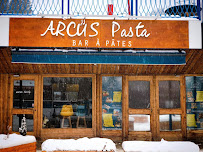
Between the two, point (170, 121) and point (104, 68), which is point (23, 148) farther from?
point (170, 121)

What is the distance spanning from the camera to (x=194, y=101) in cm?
863

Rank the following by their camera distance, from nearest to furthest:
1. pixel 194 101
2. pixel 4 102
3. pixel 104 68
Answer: pixel 104 68 < pixel 4 102 < pixel 194 101

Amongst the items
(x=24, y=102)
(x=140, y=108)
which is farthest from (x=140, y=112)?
(x=24, y=102)

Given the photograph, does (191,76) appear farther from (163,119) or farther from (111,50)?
(111,50)

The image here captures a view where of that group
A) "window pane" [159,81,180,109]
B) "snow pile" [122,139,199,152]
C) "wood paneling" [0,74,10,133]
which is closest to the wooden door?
"window pane" [159,81,180,109]

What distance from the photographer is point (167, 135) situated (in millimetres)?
8344

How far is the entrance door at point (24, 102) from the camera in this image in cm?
818

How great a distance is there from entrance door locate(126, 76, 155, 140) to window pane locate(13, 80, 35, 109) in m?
3.51

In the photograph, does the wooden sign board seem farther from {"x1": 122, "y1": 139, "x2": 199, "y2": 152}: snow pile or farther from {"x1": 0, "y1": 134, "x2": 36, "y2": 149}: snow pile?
{"x1": 122, "y1": 139, "x2": 199, "y2": 152}: snow pile

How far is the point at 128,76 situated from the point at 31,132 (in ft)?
13.1

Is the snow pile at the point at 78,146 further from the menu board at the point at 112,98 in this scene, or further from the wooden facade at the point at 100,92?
the menu board at the point at 112,98

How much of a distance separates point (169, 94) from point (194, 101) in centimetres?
103

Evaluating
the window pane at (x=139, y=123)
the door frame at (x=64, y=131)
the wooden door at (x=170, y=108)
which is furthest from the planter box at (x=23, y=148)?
the wooden door at (x=170, y=108)

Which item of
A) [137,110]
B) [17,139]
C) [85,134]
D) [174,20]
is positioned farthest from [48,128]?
[174,20]
